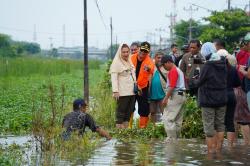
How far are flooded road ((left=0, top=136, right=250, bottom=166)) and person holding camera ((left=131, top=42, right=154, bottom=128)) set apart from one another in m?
1.49

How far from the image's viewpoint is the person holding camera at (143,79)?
14703 millimetres

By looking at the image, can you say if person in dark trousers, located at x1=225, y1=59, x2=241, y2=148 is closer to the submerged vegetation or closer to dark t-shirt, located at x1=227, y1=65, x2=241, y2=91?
dark t-shirt, located at x1=227, y1=65, x2=241, y2=91

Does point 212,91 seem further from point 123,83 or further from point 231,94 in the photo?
point 123,83

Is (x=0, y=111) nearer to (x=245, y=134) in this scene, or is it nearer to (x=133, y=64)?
(x=133, y=64)

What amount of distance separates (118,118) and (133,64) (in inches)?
44.1

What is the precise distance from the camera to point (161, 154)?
1152 centimetres

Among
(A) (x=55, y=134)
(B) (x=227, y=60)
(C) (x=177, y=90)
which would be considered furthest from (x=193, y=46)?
(A) (x=55, y=134)

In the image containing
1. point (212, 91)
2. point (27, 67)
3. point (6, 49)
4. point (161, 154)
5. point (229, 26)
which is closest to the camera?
point (212, 91)

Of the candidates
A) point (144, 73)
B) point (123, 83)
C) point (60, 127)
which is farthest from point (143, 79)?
point (60, 127)

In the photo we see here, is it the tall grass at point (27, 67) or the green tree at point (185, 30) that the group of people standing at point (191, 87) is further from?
the green tree at point (185, 30)

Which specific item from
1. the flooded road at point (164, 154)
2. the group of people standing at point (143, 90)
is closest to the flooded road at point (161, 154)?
the flooded road at point (164, 154)

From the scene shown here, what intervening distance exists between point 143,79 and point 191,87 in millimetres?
3025

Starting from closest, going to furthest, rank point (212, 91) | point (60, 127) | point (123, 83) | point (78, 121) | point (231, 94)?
point (60, 127)
point (78, 121)
point (212, 91)
point (231, 94)
point (123, 83)

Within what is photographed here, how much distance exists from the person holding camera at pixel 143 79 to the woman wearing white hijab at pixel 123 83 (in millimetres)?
326
